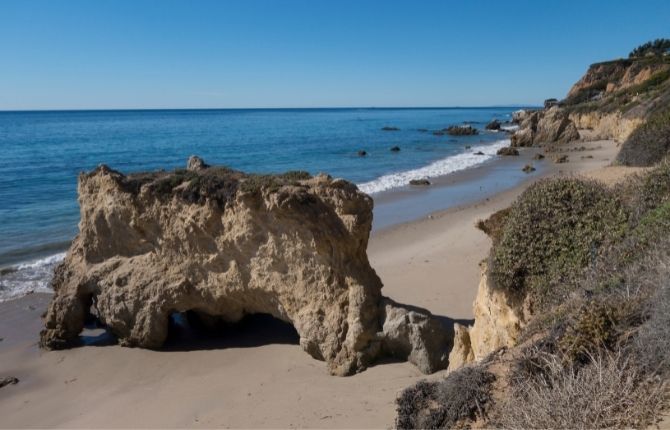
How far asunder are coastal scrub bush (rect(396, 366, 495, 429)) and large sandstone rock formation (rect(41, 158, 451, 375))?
12.3 ft

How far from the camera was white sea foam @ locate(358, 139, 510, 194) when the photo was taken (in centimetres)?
3250

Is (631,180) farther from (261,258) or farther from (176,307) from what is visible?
(176,307)

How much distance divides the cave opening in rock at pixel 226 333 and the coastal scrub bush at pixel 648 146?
31.0 feet

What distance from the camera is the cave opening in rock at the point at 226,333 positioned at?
11.5m

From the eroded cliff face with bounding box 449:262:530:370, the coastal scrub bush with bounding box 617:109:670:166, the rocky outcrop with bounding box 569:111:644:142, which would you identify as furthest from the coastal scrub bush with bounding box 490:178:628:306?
the rocky outcrop with bounding box 569:111:644:142

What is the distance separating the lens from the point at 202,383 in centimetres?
1009

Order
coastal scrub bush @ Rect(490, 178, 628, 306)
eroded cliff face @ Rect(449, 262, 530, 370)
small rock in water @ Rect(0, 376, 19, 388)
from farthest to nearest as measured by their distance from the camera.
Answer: small rock in water @ Rect(0, 376, 19, 388), eroded cliff face @ Rect(449, 262, 530, 370), coastal scrub bush @ Rect(490, 178, 628, 306)

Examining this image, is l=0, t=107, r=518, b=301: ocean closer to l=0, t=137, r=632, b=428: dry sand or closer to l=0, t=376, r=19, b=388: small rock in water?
l=0, t=376, r=19, b=388: small rock in water

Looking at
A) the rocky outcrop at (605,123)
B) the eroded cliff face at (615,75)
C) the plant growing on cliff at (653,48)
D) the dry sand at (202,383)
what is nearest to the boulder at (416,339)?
the dry sand at (202,383)

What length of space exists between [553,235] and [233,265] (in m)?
6.05

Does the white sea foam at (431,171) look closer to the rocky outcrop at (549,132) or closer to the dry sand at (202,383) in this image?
the rocky outcrop at (549,132)

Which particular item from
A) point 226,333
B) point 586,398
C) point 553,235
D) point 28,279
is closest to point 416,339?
point 553,235

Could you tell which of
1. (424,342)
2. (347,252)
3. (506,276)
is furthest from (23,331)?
(506,276)

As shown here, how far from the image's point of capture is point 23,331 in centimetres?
1311
